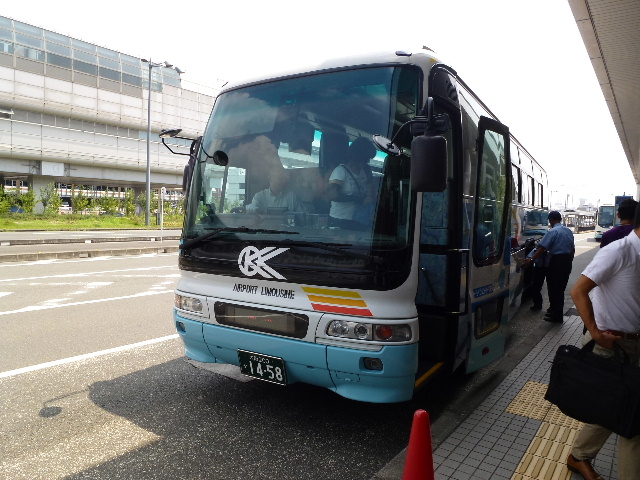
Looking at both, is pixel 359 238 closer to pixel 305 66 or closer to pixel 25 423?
Result: pixel 305 66

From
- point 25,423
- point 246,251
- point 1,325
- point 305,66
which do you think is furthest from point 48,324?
point 305,66

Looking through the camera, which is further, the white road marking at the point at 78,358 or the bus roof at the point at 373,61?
the white road marking at the point at 78,358

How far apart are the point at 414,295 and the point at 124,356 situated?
3.78 metres

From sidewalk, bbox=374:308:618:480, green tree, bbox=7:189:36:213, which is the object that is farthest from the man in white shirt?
green tree, bbox=7:189:36:213

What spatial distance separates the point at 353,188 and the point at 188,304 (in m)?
1.85

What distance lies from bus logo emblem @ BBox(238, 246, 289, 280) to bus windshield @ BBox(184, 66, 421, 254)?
0.10 m

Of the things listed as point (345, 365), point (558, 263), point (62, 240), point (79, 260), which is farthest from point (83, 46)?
point (345, 365)

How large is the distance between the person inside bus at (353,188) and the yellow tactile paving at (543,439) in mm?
2015

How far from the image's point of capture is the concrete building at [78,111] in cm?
3778

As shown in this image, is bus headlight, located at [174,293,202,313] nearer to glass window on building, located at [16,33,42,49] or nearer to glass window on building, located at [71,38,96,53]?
glass window on building, located at [16,33,42,49]

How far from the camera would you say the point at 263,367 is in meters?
3.91

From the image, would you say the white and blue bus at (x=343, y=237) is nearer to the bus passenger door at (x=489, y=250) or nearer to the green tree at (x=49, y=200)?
the bus passenger door at (x=489, y=250)

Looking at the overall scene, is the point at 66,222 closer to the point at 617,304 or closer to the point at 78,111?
the point at 78,111

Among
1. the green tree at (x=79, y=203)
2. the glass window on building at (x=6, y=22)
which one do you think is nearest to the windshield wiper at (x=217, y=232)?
the green tree at (x=79, y=203)
